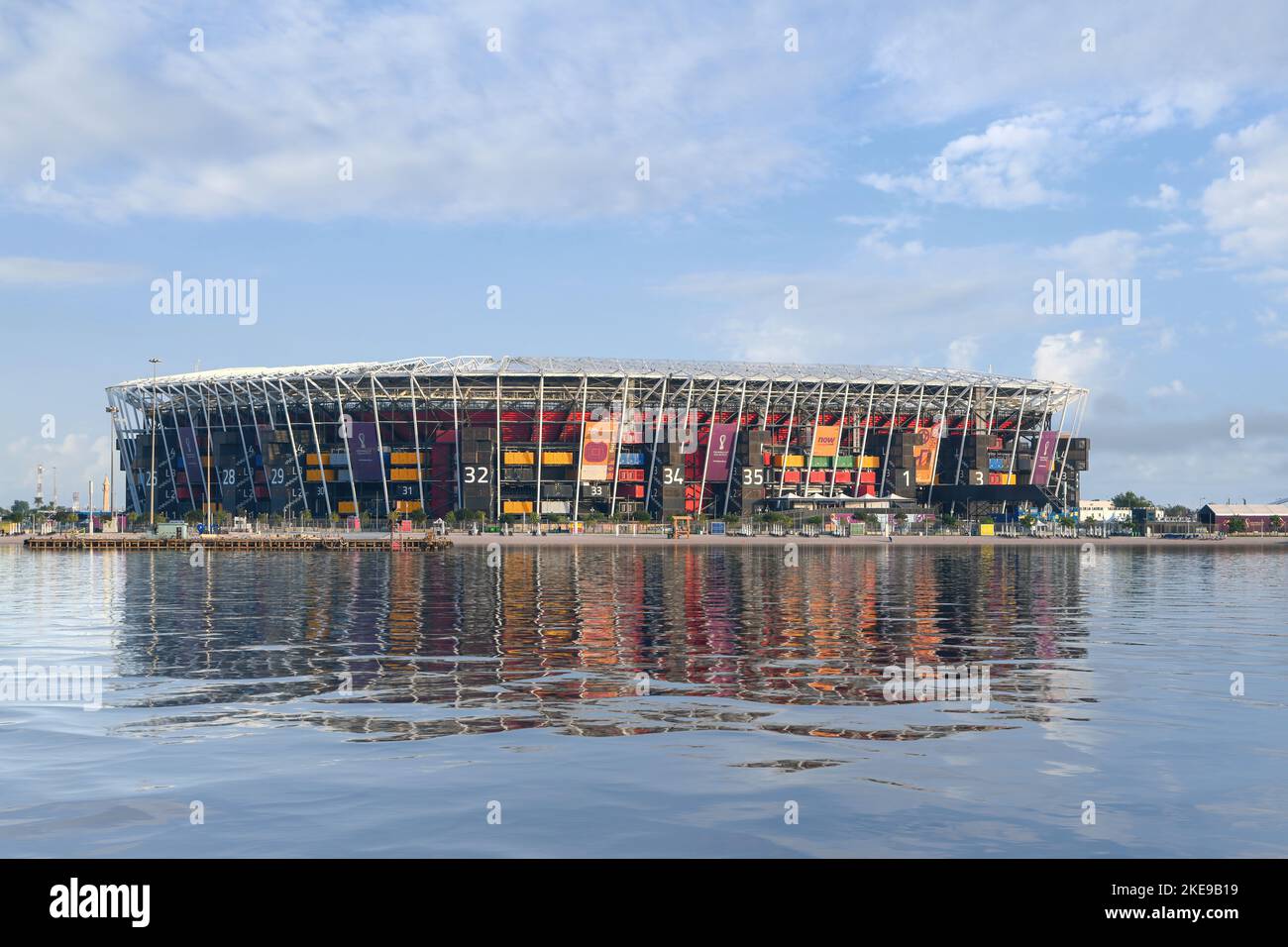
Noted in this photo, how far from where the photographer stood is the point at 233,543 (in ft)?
407

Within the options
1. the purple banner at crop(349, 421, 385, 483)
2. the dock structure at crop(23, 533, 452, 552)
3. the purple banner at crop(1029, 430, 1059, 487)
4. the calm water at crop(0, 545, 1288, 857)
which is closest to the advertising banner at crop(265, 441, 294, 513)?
the purple banner at crop(349, 421, 385, 483)

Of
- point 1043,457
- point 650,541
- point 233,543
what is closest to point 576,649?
point 233,543

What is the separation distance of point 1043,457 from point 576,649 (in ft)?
554

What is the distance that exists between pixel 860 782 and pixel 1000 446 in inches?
7033

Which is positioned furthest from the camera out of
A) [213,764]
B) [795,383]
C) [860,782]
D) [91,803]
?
[795,383]

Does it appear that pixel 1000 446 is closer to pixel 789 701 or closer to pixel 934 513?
pixel 934 513

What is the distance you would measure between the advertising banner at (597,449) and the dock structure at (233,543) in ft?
123

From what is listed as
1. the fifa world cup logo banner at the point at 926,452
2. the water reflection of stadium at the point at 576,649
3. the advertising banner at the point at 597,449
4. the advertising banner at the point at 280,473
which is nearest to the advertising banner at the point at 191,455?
the advertising banner at the point at 280,473

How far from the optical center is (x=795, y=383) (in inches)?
6535

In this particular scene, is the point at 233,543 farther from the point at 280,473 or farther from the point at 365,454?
the point at 280,473

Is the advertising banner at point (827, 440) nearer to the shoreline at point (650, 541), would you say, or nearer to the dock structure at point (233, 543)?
the shoreline at point (650, 541)

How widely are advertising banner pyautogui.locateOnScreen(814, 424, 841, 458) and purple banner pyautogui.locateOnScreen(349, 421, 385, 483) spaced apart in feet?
211

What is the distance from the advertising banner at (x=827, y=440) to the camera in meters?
174
